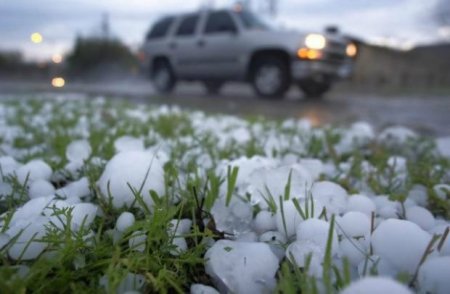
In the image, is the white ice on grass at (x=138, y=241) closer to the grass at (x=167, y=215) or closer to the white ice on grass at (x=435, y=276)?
the grass at (x=167, y=215)

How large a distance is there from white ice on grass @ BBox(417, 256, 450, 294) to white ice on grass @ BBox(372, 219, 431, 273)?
0.04 metres

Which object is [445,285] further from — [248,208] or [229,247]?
[248,208]

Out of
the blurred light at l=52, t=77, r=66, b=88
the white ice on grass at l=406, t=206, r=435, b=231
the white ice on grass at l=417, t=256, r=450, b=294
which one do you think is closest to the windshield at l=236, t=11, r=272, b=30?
the blurred light at l=52, t=77, r=66, b=88

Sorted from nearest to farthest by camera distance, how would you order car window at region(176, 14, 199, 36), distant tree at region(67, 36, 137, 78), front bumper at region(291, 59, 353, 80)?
front bumper at region(291, 59, 353, 80) → car window at region(176, 14, 199, 36) → distant tree at region(67, 36, 137, 78)

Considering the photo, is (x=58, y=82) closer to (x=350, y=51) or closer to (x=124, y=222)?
(x=124, y=222)

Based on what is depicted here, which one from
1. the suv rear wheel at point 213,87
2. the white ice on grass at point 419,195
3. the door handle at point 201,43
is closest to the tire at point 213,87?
the suv rear wheel at point 213,87

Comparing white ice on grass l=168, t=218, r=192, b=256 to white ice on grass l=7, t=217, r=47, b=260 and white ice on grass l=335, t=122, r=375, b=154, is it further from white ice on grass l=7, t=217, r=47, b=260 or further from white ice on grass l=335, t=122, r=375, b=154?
white ice on grass l=335, t=122, r=375, b=154

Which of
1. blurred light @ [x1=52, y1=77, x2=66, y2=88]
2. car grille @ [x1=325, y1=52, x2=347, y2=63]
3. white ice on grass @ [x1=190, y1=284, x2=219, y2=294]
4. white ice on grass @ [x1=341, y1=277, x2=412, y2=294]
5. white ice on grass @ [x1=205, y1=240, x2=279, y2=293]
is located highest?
car grille @ [x1=325, y1=52, x2=347, y2=63]

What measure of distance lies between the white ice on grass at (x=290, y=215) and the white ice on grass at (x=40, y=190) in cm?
57

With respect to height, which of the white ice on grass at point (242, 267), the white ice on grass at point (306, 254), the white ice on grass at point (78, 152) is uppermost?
the white ice on grass at point (78, 152)

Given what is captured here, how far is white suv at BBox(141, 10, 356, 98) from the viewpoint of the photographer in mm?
6402

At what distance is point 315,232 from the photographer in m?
0.77

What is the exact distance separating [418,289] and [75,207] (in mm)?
645

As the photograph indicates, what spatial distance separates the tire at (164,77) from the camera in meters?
8.44
